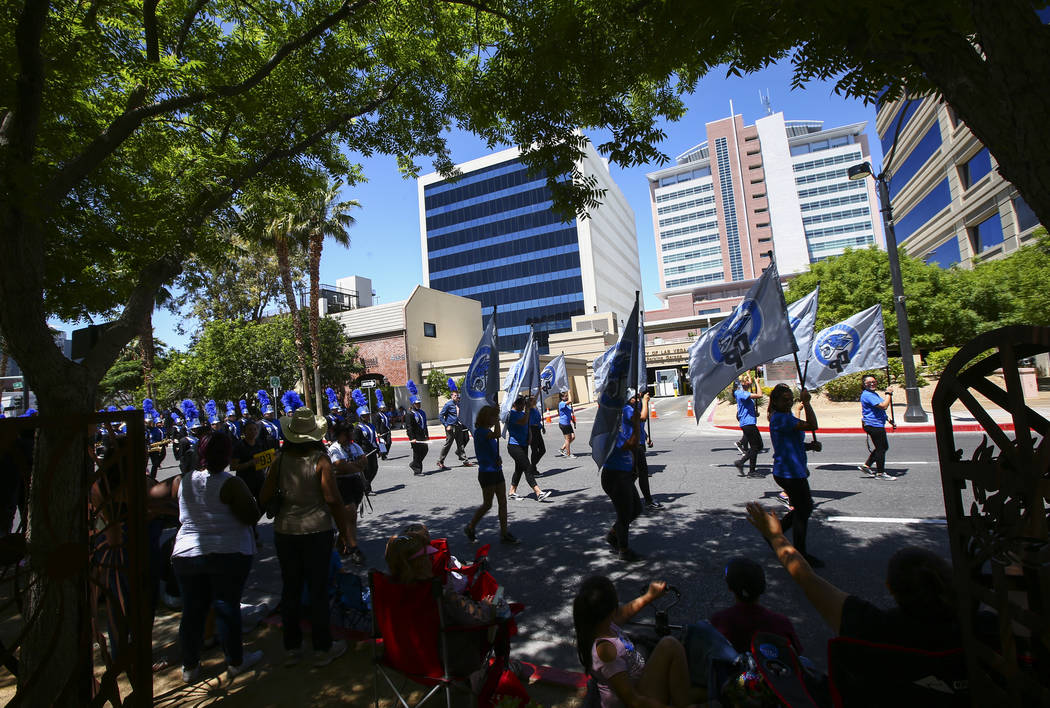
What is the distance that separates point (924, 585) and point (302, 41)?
5682mm

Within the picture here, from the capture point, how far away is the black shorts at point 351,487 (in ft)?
20.2

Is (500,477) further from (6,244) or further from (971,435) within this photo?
(971,435)

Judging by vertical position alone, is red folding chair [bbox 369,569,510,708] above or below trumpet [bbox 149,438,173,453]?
below

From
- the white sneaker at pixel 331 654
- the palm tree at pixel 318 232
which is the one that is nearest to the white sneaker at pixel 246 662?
the white sneaker at pixel 331 654

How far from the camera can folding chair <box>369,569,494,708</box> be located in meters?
2.91

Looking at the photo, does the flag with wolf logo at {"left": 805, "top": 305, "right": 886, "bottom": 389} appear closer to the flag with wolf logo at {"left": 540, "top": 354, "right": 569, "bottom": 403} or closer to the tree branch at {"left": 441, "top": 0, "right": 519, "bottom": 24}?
the flag with wolf logo at {"left": 540, "top": 354, "right": 569, "bottom": 403}

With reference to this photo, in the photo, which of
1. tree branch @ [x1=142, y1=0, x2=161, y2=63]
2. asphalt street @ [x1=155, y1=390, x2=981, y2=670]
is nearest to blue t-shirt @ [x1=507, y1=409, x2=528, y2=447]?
asphalt street @ [x1=155, y1=390, x2=981, y2=670]

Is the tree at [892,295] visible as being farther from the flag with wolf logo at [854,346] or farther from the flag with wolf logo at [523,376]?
the flag with wolf logo at [523,376]

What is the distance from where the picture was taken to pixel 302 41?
4621 mm

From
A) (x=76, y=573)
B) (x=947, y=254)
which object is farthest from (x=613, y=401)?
(x=947, y=254)

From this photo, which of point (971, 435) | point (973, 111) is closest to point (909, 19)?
point (973, 111)

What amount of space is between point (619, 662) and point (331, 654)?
2.36 meters

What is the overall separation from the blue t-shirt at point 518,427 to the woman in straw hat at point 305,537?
4.83 meters

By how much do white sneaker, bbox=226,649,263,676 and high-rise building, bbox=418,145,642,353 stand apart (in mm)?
62702
